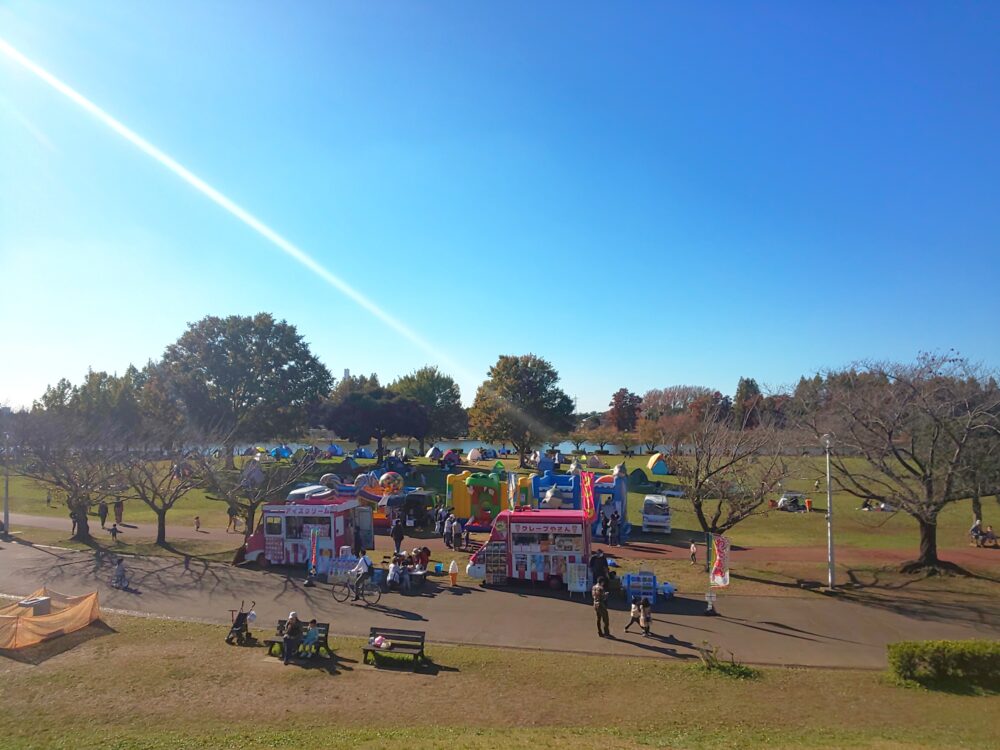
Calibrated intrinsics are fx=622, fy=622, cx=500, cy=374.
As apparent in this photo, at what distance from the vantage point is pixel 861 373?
24.2 meters

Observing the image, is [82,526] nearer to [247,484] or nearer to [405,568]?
[247,484]

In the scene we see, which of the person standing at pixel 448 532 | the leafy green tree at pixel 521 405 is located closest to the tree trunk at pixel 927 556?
the person standing at pixel 448 532

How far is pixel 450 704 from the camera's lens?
36.7ft

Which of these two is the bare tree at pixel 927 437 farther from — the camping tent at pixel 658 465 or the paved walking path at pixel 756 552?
the camping tent at pixel 658 465

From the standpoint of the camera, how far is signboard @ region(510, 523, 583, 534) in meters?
19.5

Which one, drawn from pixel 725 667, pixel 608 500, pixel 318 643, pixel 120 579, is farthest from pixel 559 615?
pixel 120 579

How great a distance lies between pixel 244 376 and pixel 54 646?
46533mm

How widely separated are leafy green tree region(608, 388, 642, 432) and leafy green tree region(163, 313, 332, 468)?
61.8 m

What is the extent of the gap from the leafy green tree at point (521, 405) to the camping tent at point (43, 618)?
155ft

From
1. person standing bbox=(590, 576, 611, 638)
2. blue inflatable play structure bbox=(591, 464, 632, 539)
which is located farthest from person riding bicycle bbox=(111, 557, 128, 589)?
blue inflatable play structure bbox=(591, 464, 632, 539)

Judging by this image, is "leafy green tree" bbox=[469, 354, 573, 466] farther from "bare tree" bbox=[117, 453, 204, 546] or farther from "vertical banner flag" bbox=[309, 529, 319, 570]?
"vertical banner flag" bbox=[309, 529, 319, 570]

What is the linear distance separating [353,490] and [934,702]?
2490 cm

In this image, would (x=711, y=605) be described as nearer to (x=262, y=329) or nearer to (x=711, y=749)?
(x=711, y=749)

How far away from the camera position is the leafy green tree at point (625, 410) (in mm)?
108750
